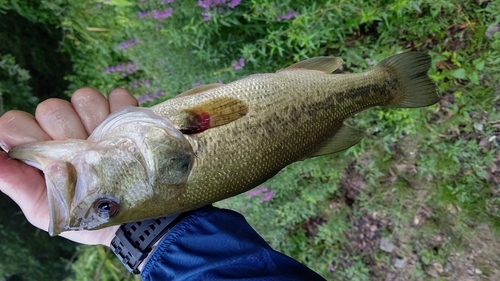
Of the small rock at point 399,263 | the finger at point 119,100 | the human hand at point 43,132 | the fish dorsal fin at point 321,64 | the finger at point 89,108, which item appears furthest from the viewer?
the small rock at point 399,263

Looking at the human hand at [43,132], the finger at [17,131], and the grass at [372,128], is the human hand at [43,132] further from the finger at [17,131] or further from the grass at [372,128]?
the grass at [372,128]

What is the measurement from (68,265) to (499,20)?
15.6ft

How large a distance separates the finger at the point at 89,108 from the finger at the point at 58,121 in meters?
0.04

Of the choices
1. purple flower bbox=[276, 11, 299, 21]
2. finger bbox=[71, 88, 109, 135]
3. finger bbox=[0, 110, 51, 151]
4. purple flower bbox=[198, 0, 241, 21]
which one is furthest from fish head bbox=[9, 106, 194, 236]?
purple flower bbox=[276, 11, 299, 21]

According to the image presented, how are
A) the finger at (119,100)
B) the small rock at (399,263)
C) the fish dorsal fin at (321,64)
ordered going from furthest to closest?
the small rock at (399,263) < the fish dorsal fin at (321,64) < the finger at (119,100)

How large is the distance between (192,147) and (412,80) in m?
1.37

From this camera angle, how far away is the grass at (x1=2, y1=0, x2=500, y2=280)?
9.76 ft

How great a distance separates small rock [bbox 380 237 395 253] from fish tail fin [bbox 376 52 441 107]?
1630mm

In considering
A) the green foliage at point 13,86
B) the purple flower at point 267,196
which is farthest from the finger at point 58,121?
the green foliage at point 13,86

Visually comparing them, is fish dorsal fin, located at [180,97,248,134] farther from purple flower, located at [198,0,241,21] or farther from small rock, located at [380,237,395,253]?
small rock, located at [380,237,395,253]

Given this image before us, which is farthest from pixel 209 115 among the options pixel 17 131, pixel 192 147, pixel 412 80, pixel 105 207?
pixel 412 80

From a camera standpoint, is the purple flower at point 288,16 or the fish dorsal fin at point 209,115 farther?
the purple flower at point 288,16

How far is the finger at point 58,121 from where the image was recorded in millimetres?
1801

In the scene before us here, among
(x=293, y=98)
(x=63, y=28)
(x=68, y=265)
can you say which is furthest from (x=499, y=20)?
(x=68, y=265)
